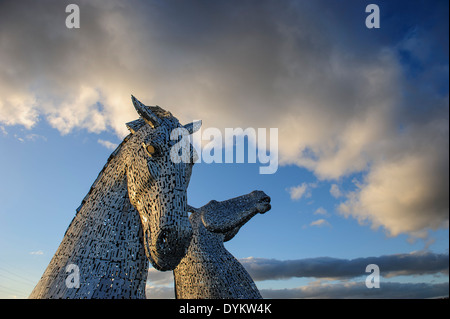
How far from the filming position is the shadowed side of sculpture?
12.2 feet

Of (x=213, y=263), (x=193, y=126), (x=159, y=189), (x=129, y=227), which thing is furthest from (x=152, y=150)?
(x=213, y=263)

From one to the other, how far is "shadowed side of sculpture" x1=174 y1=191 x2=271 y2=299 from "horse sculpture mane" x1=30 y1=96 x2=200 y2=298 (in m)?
1.80

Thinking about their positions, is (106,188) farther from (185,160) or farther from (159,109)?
(159,109)

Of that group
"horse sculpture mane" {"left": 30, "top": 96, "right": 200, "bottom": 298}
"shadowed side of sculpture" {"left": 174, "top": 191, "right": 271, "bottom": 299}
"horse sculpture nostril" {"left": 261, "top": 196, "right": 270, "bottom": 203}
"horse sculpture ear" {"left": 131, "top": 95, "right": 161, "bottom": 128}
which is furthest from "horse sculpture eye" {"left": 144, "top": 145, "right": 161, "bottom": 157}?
"horse sculpture nostril" {"left": 261, "top": 196, "right": 270, "bottom": 203}

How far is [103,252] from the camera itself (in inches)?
79.3

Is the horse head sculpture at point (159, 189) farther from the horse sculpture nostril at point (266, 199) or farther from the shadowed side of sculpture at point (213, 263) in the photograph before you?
the horse sculpture nostril at point (266, 199)

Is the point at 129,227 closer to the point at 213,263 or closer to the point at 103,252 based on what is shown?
the point at 103,252

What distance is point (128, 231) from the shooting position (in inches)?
84.1

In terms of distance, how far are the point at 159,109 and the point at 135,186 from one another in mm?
809

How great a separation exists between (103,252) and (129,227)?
0.23 metres

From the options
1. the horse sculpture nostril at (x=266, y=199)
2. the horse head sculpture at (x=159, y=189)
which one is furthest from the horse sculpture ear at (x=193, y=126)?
the horse sculpture nostril at (x=266, y=199)

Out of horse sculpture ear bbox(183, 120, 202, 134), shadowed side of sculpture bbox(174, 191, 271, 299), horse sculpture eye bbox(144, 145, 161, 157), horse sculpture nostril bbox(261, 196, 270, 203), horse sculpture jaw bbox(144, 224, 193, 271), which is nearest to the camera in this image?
horse sculpture jaw bbox(144, 224, 193, 271)

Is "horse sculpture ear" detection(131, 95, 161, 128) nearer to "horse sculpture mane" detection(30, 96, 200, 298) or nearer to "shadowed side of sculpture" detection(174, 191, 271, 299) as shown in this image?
"horse sculpture mane" detection(30, 96, 200, 298)
